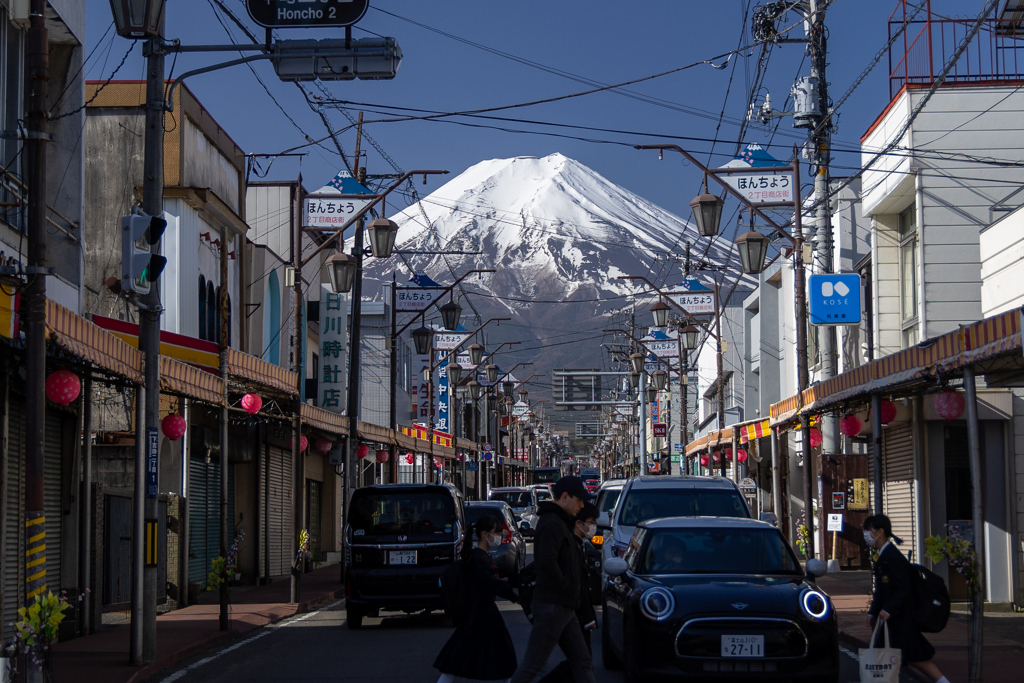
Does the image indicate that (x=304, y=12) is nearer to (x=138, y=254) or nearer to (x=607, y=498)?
(x=138, y=254)

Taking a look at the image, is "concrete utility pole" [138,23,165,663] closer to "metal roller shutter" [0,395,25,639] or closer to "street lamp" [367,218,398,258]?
"metal roller shutter" [0,395,25,639]

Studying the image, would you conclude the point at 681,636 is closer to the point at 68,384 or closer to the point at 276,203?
the point at 68,384

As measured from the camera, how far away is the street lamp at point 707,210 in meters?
21.0

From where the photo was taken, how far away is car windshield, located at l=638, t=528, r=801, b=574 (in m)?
A: 11.1

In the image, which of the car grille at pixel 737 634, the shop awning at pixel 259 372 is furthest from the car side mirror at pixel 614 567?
the shop awning at pixel 259 372

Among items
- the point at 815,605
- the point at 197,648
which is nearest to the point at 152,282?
the point at 197,648

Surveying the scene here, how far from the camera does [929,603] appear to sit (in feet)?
31.9

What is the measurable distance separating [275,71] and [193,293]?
1293 centimetres

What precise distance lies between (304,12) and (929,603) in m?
7.88

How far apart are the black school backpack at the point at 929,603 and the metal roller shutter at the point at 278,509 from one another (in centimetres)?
1980

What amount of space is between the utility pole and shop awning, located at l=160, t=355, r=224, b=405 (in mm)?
4194

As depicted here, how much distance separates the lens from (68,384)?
1308 cm

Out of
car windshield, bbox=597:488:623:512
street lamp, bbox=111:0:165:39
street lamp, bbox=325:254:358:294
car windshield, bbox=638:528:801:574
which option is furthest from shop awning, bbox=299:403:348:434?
car windshield, bbox=638:528:801:574

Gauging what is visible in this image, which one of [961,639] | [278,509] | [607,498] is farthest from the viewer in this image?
[278,509]
